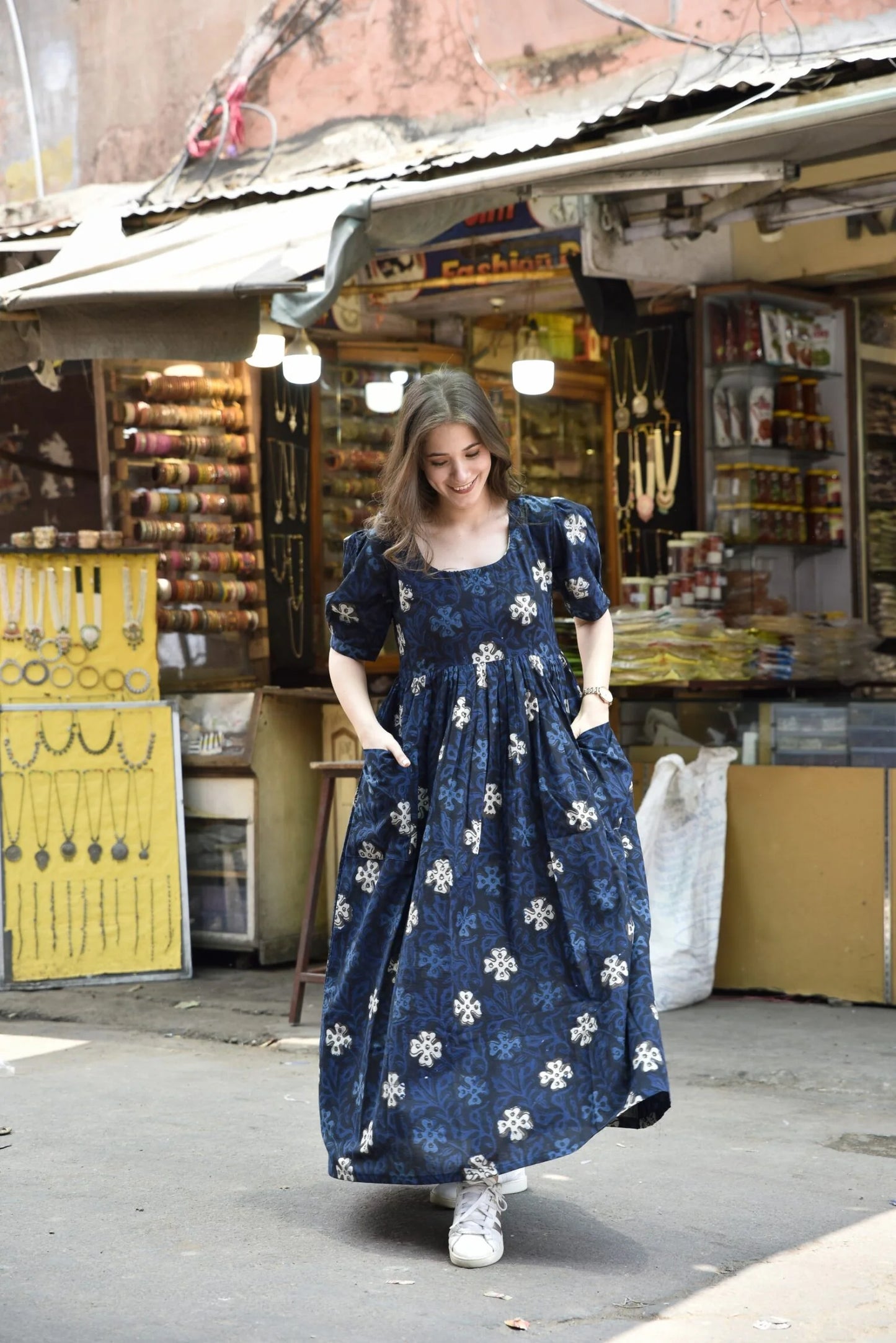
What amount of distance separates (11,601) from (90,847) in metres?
1.06

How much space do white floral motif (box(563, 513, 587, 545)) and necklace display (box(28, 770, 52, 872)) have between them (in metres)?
3.85

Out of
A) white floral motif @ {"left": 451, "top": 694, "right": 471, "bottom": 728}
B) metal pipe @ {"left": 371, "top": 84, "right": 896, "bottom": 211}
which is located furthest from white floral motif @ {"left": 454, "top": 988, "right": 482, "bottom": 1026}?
metal pipe @ {"left": 371, "top": 84, "right": 896, "bottom": 211}

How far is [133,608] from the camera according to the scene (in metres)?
7.34

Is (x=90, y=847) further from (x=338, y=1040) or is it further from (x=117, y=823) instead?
(x=338, y=1040)

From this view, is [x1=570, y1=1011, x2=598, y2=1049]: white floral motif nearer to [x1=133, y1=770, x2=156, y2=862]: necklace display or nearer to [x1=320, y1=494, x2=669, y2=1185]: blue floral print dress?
[x1=320, y1=494, x2=669, y2=1185]: blue floral print dress

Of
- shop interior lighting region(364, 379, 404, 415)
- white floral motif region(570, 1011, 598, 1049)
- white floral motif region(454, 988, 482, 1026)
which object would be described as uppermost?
shop interior lighting region(364, 379, 404, 415)

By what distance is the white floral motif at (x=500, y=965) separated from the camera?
11.9 feet

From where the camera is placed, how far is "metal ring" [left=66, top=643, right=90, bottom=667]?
23.7ft

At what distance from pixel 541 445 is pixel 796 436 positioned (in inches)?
90.5

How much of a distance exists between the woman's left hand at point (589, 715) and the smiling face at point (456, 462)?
499 millimetres

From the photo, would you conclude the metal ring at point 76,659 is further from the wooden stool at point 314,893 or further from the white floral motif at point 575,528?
the white floral motif at point 575,528

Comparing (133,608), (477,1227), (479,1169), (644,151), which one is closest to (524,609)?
(479,1169)

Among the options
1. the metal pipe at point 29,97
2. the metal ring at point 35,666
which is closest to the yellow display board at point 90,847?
the metal ring at point 35,666

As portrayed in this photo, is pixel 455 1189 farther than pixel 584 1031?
Yes
